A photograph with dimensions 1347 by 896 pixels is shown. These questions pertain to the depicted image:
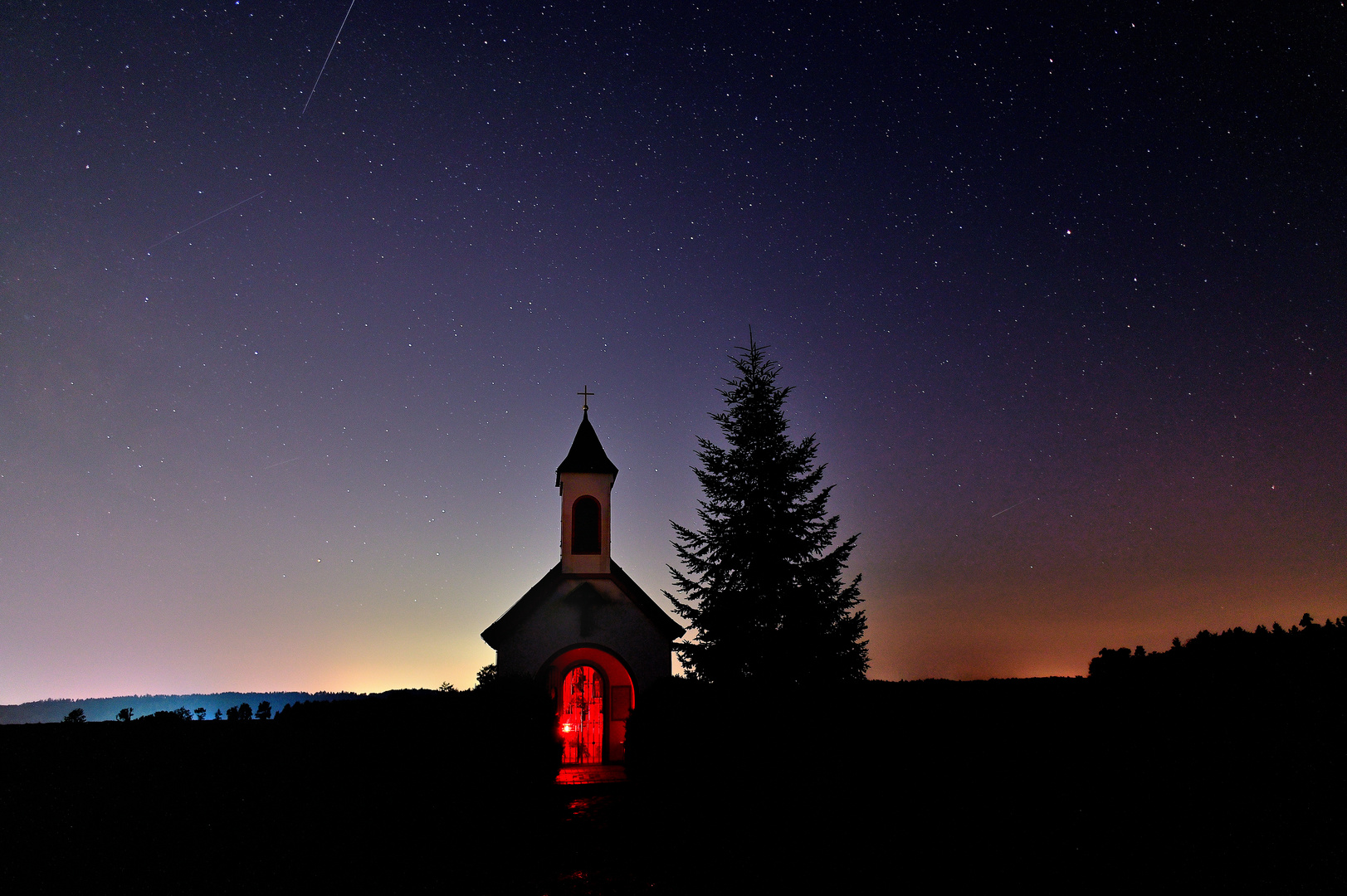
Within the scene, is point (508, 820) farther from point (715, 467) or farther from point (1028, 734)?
point (715, 467)

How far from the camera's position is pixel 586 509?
74.5 feet

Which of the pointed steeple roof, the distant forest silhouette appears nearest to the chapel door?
the pointed steeple roof

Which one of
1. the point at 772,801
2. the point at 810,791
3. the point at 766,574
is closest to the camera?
the point at 810,791

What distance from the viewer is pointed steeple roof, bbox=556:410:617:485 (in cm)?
2288

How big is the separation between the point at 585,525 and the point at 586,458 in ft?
7.65

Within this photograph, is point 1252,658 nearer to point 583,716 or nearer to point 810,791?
point 810,791

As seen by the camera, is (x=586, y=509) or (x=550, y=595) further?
(x=586, y=509)

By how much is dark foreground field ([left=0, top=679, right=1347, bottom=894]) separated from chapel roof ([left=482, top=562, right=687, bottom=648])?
26.6 ft

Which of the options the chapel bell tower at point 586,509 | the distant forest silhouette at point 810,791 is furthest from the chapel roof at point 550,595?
the distant forest silhouette at point 810,791

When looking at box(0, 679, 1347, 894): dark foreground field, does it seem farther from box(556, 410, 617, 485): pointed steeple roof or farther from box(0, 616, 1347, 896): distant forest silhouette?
box(556, 410, 617, 485): pointed steeple roof

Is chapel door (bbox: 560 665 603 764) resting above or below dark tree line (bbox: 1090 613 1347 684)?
below

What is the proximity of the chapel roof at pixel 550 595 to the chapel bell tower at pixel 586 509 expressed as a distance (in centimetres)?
31

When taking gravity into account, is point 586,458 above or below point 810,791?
above

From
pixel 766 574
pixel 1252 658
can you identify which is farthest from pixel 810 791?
pixel 766 574
